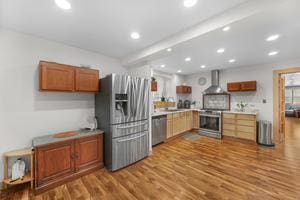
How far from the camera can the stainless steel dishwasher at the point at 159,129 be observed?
4037mm

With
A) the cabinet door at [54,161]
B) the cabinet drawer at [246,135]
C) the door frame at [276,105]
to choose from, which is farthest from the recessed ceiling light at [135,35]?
the door frame at [276,105]

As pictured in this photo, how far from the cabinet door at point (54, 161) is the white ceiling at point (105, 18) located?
1977 millimetres

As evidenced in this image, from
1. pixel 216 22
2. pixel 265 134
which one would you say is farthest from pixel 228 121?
pixel 216 22

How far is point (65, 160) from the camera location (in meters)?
2.38

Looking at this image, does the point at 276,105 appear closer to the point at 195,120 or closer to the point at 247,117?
the point at 247,117

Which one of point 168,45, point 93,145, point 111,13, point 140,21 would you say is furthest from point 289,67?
point 93,145

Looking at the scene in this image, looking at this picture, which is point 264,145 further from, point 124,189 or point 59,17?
point 59,17

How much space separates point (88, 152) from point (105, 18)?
243 cm

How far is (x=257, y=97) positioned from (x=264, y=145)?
65.9 inches

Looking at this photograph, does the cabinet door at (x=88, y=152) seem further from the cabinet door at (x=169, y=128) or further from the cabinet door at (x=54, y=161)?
the cabinet door at (x=169, y=128)

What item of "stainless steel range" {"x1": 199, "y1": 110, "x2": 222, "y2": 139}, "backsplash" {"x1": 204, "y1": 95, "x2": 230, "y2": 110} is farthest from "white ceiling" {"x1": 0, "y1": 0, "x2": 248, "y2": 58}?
"backsplash" {"x1": 204, "y1": 95, "x2": 230, "y2": 110}

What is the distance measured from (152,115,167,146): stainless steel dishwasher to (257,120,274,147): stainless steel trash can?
9.76 feet

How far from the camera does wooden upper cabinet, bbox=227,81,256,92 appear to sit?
15.5ft

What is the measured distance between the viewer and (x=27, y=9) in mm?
1806
